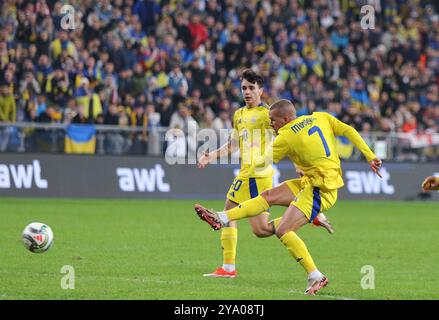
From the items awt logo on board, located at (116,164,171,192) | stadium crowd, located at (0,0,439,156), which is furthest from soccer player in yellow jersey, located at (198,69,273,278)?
awt logo on board, located at (116,164,171,192)

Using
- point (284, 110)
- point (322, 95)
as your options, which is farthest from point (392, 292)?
point (322, 95)

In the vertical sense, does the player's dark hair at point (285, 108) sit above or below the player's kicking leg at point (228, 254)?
above

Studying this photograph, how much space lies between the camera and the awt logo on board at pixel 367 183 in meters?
27.1

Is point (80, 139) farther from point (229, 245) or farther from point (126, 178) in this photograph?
point (229, 245)

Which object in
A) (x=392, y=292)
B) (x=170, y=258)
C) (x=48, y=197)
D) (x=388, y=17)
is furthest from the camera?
(x=388, y=17)

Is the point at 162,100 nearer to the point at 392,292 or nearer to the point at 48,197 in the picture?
the point at 48,197

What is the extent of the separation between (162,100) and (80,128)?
294 cm

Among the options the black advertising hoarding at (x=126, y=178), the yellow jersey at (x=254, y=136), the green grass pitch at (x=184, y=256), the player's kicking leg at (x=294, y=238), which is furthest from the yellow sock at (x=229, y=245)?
the black advertising hoarding at (x=126, y=178)

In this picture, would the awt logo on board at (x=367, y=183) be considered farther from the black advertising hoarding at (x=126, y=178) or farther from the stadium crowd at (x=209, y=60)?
the stadium crowd at (x=209, y=60)

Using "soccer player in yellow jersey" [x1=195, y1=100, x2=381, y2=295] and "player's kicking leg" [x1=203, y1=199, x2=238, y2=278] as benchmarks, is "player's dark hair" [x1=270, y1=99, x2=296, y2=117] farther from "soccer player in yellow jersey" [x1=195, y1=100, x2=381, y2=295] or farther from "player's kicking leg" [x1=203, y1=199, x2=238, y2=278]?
"player's kicking leg" [x1=203, y1=199, x2=238, y2=278]

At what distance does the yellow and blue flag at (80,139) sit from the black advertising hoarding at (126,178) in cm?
18

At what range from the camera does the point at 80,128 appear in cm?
2384

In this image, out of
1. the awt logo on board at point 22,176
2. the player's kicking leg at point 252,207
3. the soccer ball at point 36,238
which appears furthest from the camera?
the awt logo on board at point 22,176

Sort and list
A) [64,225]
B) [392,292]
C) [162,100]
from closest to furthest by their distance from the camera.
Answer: [392,292] < [64,225] < [162,100]
